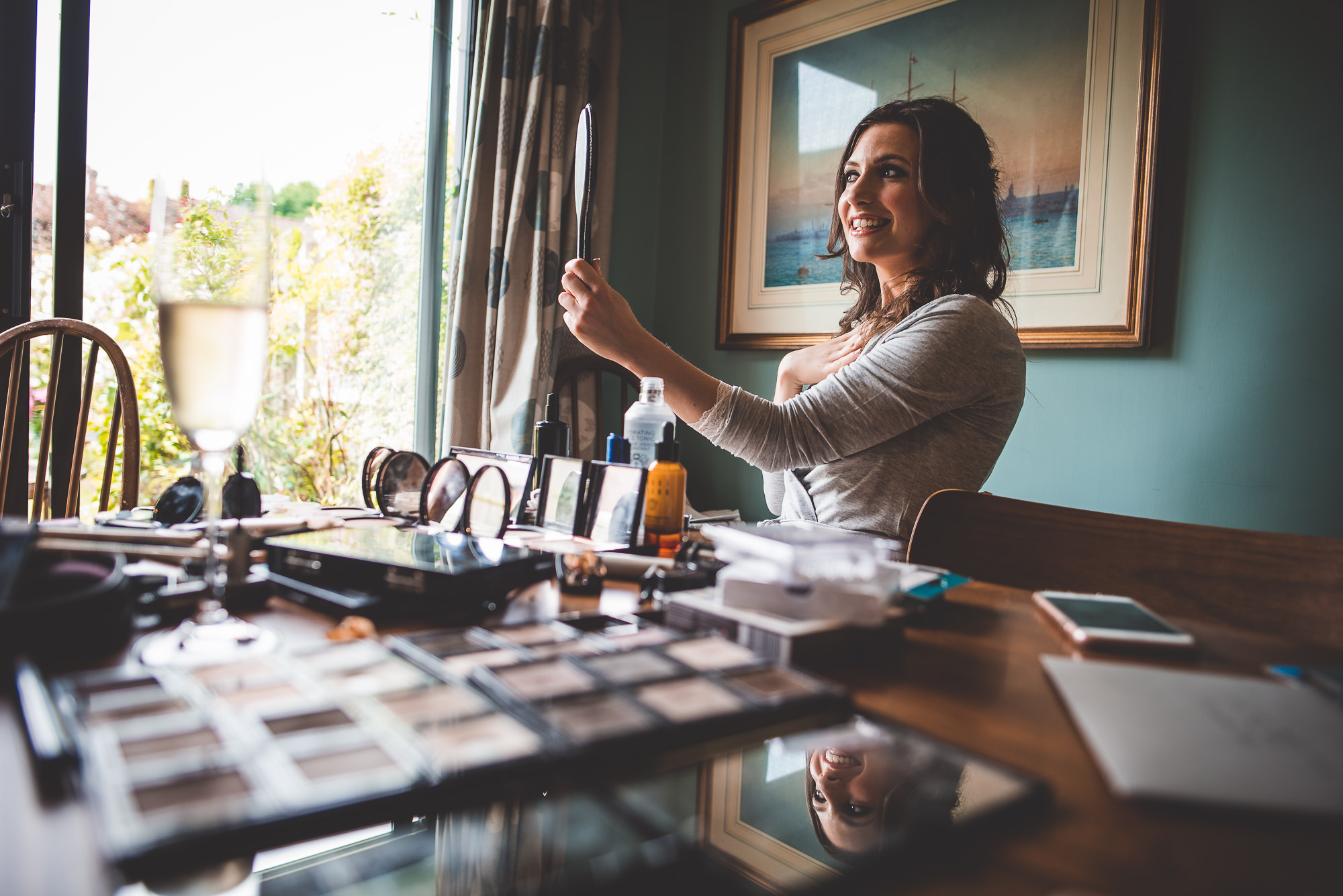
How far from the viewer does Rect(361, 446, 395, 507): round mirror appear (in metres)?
1.24

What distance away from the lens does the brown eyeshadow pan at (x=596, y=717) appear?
1.26ft

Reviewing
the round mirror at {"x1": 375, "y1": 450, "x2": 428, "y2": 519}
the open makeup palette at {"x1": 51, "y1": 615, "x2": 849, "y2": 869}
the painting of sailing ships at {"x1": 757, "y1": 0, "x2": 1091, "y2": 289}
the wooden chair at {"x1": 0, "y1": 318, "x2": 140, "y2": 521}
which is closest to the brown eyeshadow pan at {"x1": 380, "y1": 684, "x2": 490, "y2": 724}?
the open makeup palette at {"x1": 51, "y1": 615, "x2": 849, "y2": 869}

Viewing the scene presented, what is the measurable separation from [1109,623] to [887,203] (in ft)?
3.72

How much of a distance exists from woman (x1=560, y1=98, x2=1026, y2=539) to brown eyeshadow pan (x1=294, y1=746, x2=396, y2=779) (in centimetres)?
88

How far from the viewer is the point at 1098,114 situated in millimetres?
1913

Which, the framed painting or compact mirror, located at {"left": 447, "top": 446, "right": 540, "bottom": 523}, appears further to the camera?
the framed painting

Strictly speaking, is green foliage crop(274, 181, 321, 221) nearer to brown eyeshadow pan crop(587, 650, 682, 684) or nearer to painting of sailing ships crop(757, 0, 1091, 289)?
painting of sailing ships crop(757, 0, 1091, 289)

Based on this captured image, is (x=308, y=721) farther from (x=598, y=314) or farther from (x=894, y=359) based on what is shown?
(x=894, y=359)

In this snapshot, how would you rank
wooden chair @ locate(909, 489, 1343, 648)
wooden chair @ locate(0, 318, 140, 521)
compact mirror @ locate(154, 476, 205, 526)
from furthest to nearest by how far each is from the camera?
1. wooden chair @ locate(0, 318, 140, 521)
2. compact mirror @ locate(154, 476, 205, 526)
3. wooden chair @ locate(909, 489, 1343, 648)

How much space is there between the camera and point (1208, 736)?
420 mm

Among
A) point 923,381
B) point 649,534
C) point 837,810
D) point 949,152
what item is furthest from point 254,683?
point 949,152

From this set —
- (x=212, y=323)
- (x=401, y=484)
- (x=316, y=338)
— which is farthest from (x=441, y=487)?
(x=316, y=338)

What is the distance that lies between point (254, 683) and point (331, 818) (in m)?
0.15

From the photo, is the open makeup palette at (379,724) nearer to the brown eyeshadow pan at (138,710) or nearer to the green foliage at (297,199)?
the brown eyeshadow pan at (138,710)
